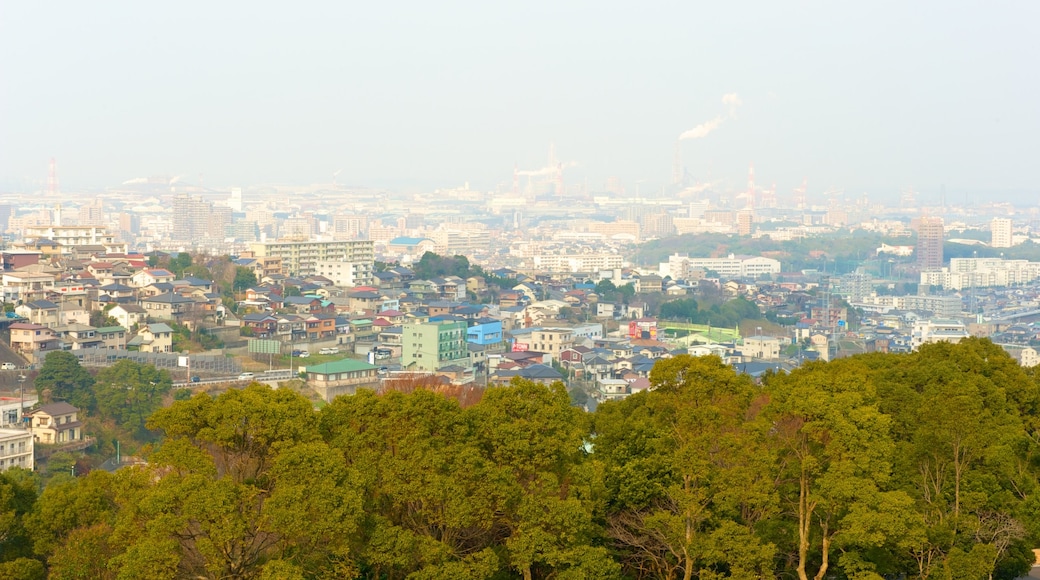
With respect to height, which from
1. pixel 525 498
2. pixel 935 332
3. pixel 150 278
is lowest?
pixel 935 332

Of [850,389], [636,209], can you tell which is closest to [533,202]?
[636,209]

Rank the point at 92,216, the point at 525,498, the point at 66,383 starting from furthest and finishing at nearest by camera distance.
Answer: the point at 92,216 < the point at 66,383 < the point at 525,498

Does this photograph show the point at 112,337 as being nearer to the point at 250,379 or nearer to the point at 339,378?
the point at 250,379

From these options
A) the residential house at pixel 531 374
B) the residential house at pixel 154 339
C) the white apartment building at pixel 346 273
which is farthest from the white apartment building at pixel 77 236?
the residential house at pixel 531 374

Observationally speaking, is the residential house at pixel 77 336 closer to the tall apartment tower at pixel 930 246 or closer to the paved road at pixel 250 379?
the paved road at pixel 250 379

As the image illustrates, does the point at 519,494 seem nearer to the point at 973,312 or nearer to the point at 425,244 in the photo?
the point at 973,312

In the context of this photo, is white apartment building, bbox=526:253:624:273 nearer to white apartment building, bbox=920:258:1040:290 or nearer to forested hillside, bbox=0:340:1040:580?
white apartment building, bbox=920:258:1040:290

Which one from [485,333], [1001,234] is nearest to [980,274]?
[1001,234]
